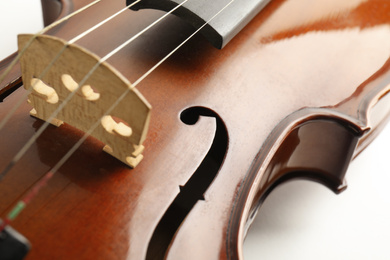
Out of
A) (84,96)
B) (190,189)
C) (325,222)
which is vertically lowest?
(325,222)

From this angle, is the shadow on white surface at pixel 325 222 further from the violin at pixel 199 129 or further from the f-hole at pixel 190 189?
the f-hole at pixel 190 189

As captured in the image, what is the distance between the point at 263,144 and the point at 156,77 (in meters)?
0.26

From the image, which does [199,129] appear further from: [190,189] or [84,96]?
[84,96]

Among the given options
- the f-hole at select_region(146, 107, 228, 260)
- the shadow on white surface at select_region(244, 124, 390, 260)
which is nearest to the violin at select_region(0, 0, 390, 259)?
the f-hole at select_region(146, 107, 228, 260)

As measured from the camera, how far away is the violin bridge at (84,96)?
0.62 m

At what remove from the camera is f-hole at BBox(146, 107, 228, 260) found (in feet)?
2.33

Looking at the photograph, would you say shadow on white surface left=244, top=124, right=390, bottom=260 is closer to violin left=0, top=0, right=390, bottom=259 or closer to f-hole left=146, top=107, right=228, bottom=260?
violin left=0, top=0, right=390, bottom=259

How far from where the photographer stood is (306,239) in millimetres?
1154

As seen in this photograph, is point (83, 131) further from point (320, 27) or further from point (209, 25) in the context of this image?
point (320, 27)

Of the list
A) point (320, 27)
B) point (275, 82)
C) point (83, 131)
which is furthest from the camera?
point (320, 27)

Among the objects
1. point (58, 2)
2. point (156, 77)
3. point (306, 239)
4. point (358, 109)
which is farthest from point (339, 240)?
point (58, 2)

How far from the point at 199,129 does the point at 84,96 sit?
0.76ft

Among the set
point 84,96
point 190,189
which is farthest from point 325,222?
point 84,96

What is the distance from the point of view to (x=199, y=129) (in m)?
0.80
